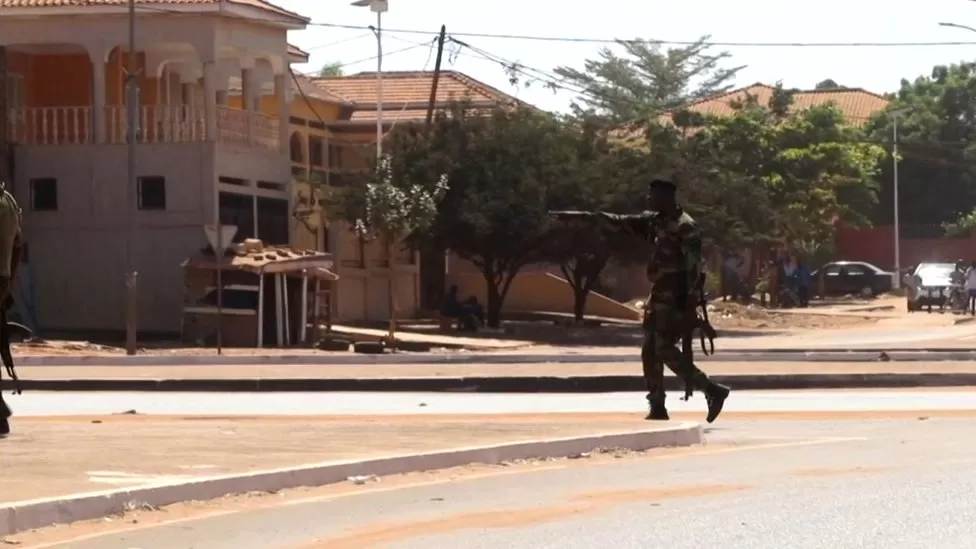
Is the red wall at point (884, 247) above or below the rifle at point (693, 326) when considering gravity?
above

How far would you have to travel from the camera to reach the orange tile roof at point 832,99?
101812mm

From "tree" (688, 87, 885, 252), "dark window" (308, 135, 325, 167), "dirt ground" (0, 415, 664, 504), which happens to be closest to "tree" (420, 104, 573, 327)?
"tree" (688, 87, 885, 252)

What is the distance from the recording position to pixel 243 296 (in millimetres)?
38344

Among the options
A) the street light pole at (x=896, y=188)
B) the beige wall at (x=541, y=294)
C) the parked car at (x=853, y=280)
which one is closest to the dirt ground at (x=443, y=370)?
the beige wall at (x=541, y=294)

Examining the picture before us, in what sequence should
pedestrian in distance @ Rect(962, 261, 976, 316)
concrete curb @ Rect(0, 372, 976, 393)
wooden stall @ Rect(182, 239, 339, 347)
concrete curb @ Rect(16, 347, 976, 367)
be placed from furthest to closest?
pedestrian in distance @ Rect(962, 261, 976, 316) → wooden stall @ Rect(182, 239, 339, 347) → concrete curb @ Rect(16, 347, 976, 367) → concrete curb @ Rect(0, 372, 976, 393)

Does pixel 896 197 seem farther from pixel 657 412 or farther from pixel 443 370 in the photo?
pixel 657 412

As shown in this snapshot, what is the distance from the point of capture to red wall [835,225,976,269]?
8688cm

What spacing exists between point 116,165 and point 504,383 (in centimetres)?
1834

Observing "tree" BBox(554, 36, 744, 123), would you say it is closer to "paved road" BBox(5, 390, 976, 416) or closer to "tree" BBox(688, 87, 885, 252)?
"tree" BBox(688, 87, 885, 252)

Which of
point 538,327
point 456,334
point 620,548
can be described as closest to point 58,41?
point 456,334

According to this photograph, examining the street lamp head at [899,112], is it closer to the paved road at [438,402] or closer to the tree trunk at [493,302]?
the tree trunk at [493,302]

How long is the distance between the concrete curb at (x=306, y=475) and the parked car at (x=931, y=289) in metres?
45.8

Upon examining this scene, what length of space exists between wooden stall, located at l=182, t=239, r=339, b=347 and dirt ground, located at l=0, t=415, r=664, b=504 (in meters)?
20.5

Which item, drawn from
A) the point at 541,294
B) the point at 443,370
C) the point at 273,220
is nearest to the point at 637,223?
the point at 443,370
